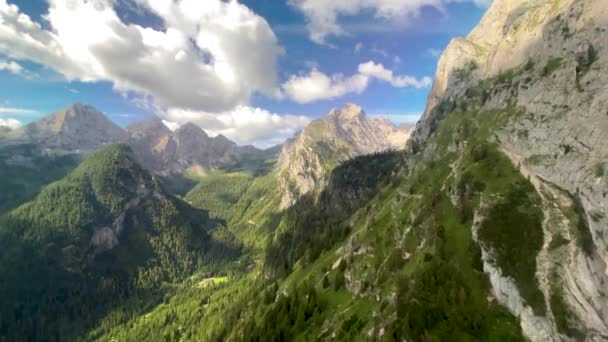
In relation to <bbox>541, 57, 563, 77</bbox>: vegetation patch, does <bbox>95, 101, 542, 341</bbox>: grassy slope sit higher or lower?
lower

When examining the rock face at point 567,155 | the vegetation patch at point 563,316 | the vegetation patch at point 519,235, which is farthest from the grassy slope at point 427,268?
the vegetation patch at point 563,316

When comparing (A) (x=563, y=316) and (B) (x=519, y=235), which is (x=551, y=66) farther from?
(A) (x=563, y=316)

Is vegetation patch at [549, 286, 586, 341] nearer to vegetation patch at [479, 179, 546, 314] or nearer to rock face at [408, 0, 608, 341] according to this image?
rock face at [408, 0, 608, 341]

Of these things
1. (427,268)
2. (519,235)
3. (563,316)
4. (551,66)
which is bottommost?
(563,316)

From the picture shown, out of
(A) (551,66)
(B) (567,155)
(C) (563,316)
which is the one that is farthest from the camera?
(A) (551,66)

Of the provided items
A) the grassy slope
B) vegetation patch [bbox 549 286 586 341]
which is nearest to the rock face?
vegetation patch [bbox 549 286 586 341]

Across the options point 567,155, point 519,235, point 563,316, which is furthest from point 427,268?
point 567,155

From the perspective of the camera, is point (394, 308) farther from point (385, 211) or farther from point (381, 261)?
point (385, 211)

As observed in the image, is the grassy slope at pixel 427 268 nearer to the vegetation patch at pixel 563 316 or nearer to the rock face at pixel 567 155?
the rock face at pixel 567 155
